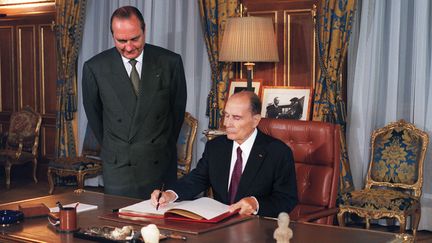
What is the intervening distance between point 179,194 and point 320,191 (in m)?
0.84

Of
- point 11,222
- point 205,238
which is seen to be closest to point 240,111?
point 205,238

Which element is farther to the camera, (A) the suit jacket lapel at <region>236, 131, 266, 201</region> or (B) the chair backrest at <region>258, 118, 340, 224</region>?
(B) the chair backrest at <region>258, 118, 340, 224</region>

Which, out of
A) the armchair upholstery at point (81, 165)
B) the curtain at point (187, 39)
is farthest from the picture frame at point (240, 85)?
the armchair upholstery at point (81, 165)

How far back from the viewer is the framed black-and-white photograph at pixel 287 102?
6.51 metres

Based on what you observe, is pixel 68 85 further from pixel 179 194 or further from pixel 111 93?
pixel 179 194

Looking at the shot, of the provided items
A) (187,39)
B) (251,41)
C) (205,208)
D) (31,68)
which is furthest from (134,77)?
(31,68)

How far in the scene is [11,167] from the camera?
30.5ft

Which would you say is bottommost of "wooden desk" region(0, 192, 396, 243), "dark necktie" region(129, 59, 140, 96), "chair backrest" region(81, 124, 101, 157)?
"chair backrest" region(81, 124, 101, 157)

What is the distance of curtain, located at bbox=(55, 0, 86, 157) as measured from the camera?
8.32 m

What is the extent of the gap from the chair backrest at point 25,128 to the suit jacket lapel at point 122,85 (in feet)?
15.2

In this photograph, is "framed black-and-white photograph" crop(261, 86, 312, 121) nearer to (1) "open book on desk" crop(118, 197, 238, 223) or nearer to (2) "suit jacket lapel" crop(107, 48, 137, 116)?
(2) "suit jacket lapel" crop(107, 48, 137, 116)

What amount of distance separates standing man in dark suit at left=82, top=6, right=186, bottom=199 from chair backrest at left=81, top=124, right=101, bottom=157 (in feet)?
12.0

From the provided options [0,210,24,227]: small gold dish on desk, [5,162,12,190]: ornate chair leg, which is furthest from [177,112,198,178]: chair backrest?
[0,210,24,227]: small gold dish on desk

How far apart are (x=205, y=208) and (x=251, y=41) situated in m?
3.01
